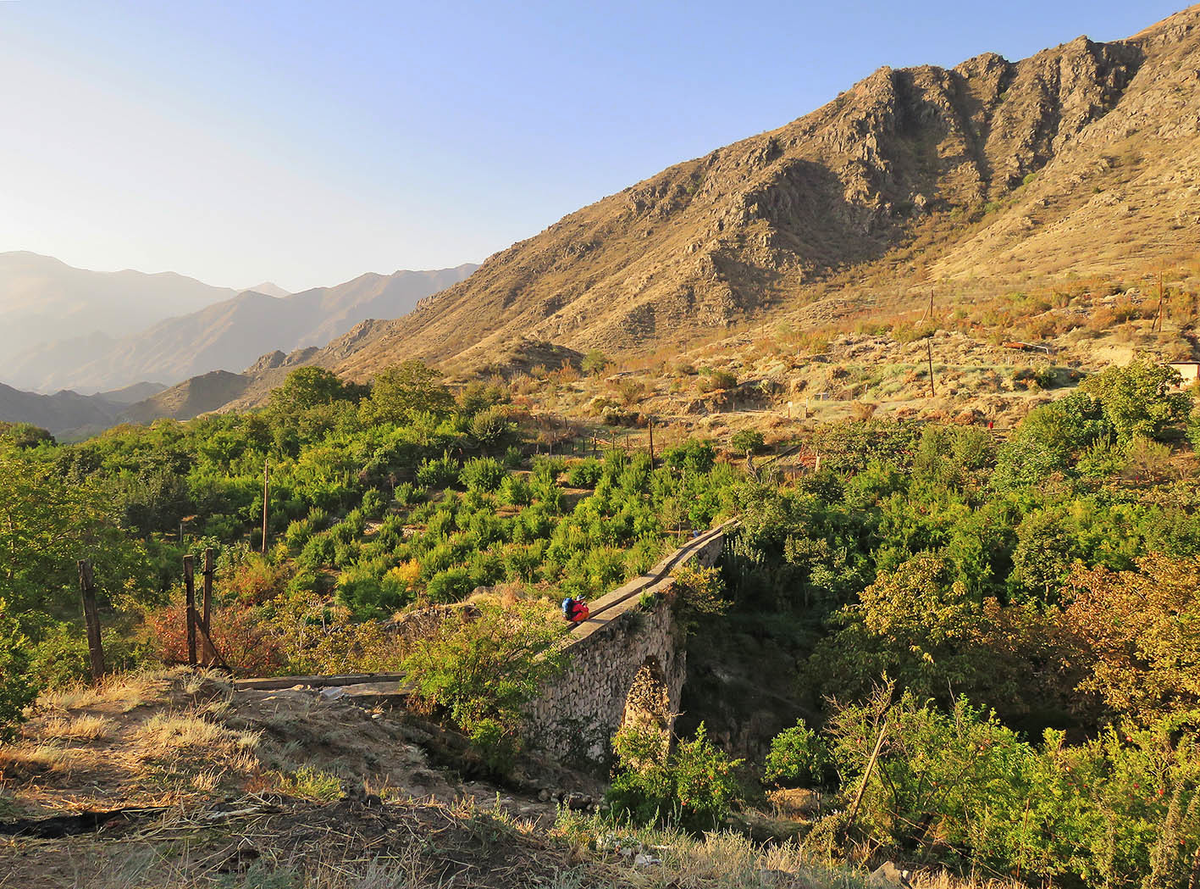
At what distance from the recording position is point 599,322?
58.7 metres

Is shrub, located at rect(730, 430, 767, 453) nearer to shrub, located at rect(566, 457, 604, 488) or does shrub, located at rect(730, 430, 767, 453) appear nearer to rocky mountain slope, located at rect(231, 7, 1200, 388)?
shrub, located at rect(566, 457, 604, 488)

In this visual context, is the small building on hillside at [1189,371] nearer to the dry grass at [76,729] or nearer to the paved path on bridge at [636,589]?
the paved path on bridge at [636,589]

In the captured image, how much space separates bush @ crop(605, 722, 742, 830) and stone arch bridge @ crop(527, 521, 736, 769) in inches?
73.6

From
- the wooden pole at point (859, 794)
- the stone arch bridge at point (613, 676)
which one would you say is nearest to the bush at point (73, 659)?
the stone arch bridge at point (613, 676)

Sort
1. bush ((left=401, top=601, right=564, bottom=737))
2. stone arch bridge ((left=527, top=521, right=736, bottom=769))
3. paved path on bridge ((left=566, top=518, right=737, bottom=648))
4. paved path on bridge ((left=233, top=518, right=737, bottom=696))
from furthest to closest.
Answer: paved path on bridge ((left=566, top=518, right=737, bottom=648))
stone arch bridge ((left=527, top=521, right=736, bottom=769))
paved path on bridge ((left=233, top=518, right=737, bottom=696))
bush ((left=401, top=601, right=564, bottom=737))

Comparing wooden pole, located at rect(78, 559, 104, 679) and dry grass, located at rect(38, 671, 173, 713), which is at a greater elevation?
wooden pole, located at rect(78, 559, 104, 679)

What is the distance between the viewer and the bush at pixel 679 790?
22.7ft

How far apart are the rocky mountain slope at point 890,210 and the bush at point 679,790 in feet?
139

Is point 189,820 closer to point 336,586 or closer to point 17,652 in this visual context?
point 17,652

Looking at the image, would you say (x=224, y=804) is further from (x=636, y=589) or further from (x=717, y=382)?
(x=717, y=382)

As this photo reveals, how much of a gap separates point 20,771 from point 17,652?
2.92m

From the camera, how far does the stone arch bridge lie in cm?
931

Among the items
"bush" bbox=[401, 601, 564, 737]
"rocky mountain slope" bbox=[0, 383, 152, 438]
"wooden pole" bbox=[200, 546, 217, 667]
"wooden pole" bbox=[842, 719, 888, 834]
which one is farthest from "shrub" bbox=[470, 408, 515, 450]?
"rocky mountain slope" bbox=[0, 383, 152, 438]

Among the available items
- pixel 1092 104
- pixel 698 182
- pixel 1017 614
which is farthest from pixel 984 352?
pixel 698 182
